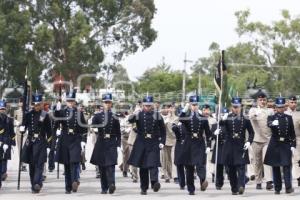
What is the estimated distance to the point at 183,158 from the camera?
1384 centimetres

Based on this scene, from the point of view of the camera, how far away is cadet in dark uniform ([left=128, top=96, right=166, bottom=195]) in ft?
44.7

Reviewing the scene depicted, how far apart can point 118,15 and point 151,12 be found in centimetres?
271

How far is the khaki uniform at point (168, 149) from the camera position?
53.7ft

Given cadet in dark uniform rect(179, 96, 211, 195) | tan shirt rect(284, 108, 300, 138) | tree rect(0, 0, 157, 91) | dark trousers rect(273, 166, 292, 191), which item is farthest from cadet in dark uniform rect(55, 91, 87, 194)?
tree rect(0, 0, 157, 91)

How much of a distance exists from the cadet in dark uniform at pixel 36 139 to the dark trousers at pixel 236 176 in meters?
3.33

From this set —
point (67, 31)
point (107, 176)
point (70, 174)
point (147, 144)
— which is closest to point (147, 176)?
point (147, 144)

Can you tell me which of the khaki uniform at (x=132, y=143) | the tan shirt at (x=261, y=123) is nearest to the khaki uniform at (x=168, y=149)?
the khaki uniform at (x=132, y=143)

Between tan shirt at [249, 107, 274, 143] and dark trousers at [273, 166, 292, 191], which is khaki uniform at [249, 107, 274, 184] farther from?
dark trousers at [273, 166, 292, 191]

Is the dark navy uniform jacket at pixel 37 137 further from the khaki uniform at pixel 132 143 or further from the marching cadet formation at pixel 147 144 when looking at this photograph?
the khaki uniform at pixel 132 143

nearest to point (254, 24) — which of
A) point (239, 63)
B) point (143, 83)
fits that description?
point (239, 63)

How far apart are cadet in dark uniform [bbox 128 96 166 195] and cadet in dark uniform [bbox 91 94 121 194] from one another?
356mm

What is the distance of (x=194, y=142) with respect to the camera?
13.9 metres

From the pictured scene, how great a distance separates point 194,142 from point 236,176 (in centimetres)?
98

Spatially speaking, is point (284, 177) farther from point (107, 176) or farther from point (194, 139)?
point (107, 176)
